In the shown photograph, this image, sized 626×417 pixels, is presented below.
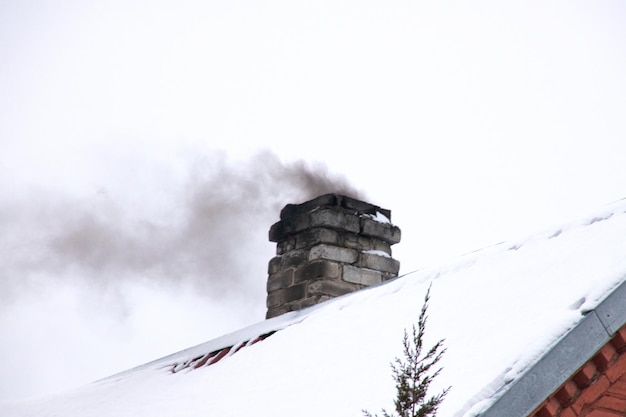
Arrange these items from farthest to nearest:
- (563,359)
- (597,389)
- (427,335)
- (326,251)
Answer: (326,251)
(427,335)
(597,389)
(563,359)

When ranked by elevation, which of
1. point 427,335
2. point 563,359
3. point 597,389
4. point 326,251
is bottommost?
point 597,389

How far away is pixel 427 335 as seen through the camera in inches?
168

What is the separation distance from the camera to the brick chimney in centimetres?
820

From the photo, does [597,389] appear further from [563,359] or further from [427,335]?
[427,335]

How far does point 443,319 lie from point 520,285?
0.47 metres

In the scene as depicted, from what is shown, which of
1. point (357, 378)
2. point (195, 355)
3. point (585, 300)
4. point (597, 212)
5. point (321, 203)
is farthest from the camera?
point (321, 203)

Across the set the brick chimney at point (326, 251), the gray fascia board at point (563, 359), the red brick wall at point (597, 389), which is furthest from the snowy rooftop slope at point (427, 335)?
the brick chimney at point (326, 251)

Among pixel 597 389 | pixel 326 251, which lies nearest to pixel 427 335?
pixel 597 389

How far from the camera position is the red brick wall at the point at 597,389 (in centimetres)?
343

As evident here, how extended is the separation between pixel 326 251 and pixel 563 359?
198 inches

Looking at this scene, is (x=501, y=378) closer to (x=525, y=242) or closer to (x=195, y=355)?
(x=525, y=242)

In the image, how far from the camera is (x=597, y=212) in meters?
4.76

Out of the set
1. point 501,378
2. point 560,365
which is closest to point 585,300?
point 560,365

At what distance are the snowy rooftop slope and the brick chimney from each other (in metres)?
1.54
